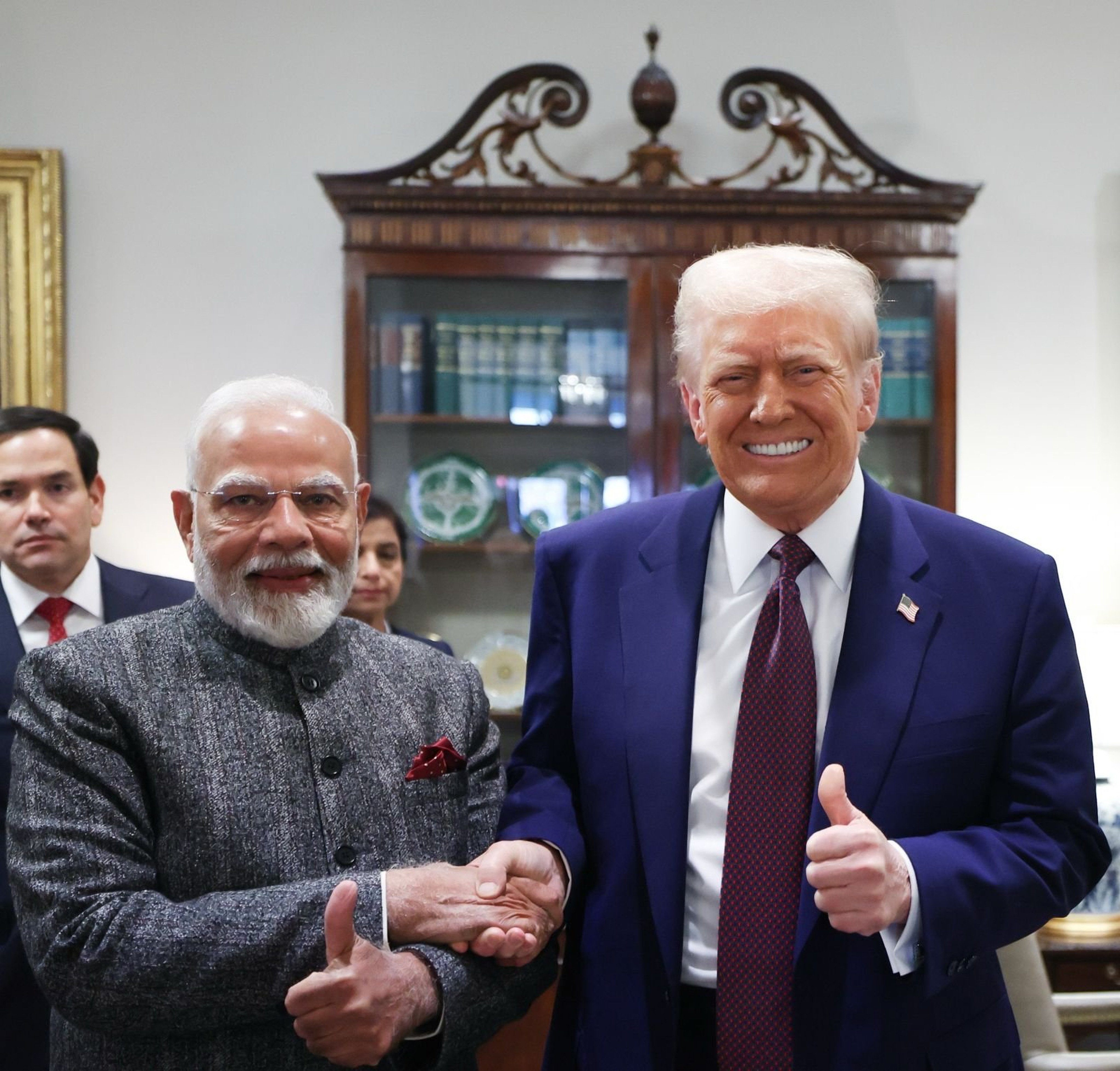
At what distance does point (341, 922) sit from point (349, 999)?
9 cm

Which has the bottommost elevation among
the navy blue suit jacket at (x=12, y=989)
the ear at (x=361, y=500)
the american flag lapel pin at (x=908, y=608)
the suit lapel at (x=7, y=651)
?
the navy blue suit jacket at (x=12, y=989)

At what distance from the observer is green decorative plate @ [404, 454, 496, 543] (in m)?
3.41

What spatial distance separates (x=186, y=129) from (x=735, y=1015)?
3101 millimetres

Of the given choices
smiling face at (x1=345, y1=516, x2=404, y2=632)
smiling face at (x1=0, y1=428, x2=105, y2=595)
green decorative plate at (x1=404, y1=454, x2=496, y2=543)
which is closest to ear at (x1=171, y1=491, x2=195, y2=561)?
smiling face at (x1=0, y1=428, x2=105, y2=595)

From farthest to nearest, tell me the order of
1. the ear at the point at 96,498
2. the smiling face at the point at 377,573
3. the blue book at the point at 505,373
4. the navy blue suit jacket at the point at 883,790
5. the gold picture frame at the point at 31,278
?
1. the gold picture frame at the point at 31,278
2. the blue book at the point at 505,373
3. the smiling face at the point at 377,573
4. the ear at the point at 96,498
5. the navy blue suit jacket at the point at 883,790

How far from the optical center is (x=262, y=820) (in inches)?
55.7

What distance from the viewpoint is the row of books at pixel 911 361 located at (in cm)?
336

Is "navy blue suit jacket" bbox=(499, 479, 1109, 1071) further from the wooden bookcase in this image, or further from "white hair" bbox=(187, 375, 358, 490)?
the wooden bookcase

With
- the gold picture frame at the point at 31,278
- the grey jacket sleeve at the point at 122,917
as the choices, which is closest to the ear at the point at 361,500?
the grey jacket sleeve at the point at 122,917

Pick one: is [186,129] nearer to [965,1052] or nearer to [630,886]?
[630,886]

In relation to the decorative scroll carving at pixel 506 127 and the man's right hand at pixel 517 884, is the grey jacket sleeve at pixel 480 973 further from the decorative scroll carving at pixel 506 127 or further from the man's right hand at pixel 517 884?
the decorative scroll carving at pixel 506 127

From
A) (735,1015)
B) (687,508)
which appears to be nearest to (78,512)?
→ (687,508)

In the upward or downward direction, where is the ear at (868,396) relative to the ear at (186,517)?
upward

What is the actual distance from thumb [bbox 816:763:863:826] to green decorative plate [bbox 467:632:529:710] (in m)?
2.15
